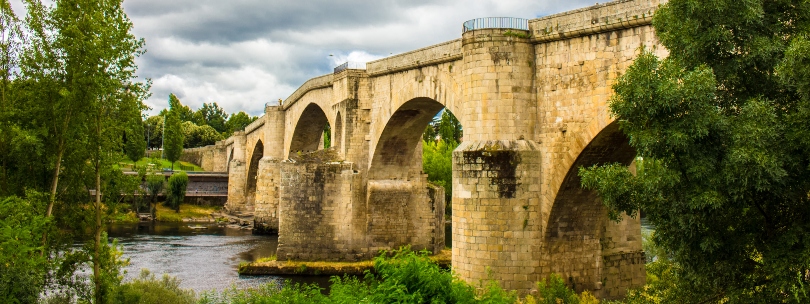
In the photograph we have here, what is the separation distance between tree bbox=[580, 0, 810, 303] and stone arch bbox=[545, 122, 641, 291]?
4796 mm

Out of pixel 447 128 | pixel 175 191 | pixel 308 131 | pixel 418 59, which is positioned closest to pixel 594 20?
pixel 418 59

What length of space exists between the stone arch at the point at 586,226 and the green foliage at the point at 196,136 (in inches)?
3193

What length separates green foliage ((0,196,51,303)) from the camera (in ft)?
41.0

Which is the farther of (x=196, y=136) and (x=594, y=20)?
(x=196, y=136)

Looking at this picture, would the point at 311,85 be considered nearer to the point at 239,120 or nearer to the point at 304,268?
the point at 304,268

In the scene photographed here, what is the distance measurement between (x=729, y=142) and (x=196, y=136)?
299ft

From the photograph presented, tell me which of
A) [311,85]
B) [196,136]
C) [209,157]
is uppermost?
[196,136]

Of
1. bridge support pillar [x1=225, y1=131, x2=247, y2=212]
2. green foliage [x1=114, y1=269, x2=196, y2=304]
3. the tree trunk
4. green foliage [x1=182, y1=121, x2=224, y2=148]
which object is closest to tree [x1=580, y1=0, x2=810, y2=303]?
the tree trunk

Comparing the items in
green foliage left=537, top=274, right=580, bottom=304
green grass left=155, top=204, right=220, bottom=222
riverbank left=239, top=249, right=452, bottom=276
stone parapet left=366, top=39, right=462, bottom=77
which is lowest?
riverbank left=239, top=249, right=452, bottom=276

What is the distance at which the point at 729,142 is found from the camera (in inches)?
380

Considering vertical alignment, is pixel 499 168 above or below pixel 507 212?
above

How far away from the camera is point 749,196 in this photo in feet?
32.6

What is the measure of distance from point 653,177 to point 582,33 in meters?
6.19

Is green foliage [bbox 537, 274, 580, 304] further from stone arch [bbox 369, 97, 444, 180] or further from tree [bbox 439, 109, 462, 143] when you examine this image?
tree [bbox 439, 109, 462, 143]
